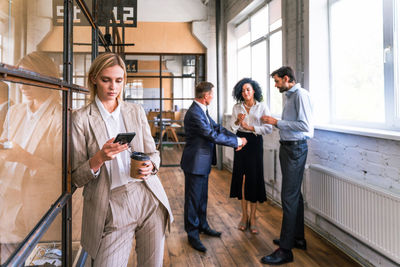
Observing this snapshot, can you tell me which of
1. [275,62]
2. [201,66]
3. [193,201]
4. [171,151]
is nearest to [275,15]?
[275,62]

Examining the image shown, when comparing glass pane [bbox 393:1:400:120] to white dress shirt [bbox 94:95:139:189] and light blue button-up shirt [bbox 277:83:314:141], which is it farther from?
white dress shirt [bbox 94:95:139:189]

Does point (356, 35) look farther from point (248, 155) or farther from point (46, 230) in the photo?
point (46, 230)

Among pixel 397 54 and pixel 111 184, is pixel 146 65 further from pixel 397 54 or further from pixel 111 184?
pixel 111 184

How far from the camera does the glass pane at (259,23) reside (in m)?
5.05

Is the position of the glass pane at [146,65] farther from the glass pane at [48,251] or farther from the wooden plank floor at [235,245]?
the glass pane at [48,251]

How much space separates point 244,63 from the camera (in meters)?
6.24

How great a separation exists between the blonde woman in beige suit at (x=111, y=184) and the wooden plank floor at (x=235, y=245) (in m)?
1.50

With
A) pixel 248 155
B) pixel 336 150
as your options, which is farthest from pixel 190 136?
pixel 336 150

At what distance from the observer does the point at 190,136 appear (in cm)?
296

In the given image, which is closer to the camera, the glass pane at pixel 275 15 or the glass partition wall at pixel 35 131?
the glass partition wall at pixel 35 131

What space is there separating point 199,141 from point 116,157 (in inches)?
67.1

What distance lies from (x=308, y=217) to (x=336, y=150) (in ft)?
3.11

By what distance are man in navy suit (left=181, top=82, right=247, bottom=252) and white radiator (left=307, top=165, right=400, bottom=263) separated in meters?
0.90

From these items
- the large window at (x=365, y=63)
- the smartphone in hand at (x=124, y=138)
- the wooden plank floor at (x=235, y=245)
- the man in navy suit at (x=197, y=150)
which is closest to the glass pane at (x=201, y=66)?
the wooden plank floor at (x=235, y=245)
